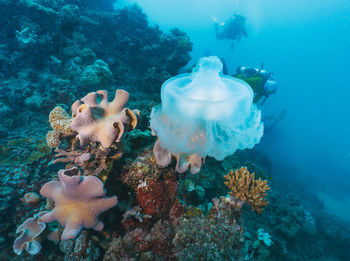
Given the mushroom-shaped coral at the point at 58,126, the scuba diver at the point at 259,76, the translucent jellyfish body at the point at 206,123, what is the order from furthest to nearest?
the scuba diver at the point at 259,76 → the mushroom-shaped coral at the point at 58,126 → the translucent jellyfish body at the point at 206,123

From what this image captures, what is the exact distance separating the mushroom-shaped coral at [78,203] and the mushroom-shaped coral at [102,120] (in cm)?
56

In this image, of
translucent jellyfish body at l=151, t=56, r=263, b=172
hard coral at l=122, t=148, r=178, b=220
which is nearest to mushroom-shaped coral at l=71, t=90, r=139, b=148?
translucent jellyfish body at l=151, t=56, r=263, b=172

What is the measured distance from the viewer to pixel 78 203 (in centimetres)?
228

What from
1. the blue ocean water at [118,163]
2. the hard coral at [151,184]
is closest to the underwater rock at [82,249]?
the blue ocean water at [118,163]

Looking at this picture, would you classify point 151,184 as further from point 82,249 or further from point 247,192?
point 247,192

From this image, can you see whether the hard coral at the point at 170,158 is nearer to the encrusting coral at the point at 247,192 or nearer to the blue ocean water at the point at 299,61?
the encrusting coral at the point at 247,192

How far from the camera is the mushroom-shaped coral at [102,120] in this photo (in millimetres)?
2441

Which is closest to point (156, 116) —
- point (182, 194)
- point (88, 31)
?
point (182, 194)

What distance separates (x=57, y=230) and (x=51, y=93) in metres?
5.79

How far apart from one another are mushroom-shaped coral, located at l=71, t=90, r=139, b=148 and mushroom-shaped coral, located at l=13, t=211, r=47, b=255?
1455 millimetres

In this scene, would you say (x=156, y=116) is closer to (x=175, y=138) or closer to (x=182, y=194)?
(x=175, y=138)

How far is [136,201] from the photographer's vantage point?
272 cm

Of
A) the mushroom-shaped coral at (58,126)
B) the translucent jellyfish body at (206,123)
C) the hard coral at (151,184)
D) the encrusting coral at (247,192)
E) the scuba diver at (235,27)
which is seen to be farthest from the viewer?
the scuba diver at (235,27)

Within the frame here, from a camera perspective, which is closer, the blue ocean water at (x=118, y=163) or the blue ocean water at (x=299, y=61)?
the blue ocean water at (x=118, y=163)
